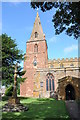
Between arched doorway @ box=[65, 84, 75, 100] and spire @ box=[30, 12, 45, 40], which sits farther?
spire @ box=[30, 12, 45, 40]

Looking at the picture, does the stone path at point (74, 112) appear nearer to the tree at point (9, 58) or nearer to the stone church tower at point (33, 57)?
the tree at point (9, 58)

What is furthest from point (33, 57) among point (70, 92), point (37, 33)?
point (70, 92)

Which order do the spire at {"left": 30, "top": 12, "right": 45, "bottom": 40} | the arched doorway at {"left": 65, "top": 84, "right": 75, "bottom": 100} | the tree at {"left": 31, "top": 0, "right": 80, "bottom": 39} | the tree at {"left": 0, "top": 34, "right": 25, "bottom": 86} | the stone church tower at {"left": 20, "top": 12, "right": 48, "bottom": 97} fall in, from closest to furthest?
the tree at {"left": 31, "top": 0, "right": 80, "bottom": 39} < the tree at {"left": 0, "top": 34, "right": 25, "bottom": 86} < the arched doorway at {"left": 65, "top": 84, "right": 75, "bottom": 100} < the stone church tower at {"left": 20, "top": 12, "right": 48, "bottom": 97} < the spire at {"left": 30, "top": 12, "right": 45, "bottom": 40}

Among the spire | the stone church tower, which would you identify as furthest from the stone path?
the spire

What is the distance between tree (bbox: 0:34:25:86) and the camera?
18875mm

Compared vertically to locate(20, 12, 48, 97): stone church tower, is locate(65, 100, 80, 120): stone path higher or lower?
lower

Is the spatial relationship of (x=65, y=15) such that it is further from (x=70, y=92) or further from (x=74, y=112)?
(x=70, y=92)

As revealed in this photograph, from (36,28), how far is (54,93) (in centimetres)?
2153

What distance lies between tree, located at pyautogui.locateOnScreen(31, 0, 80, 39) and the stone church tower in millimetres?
22610

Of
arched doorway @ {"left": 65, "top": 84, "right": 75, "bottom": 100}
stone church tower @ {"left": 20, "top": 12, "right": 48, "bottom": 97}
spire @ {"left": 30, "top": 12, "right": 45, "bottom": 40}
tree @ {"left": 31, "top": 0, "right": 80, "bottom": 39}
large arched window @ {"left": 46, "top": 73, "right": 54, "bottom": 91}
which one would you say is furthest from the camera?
spire @ {"left": 30, "top": 12, "right": 45, "bottom": 40}

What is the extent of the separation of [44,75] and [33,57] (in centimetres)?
863

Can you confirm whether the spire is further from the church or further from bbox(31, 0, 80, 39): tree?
bbox(31, 0, 80, 39): tree

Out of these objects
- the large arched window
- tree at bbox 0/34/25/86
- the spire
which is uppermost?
the spire

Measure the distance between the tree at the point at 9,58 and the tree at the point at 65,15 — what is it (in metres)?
12.0
